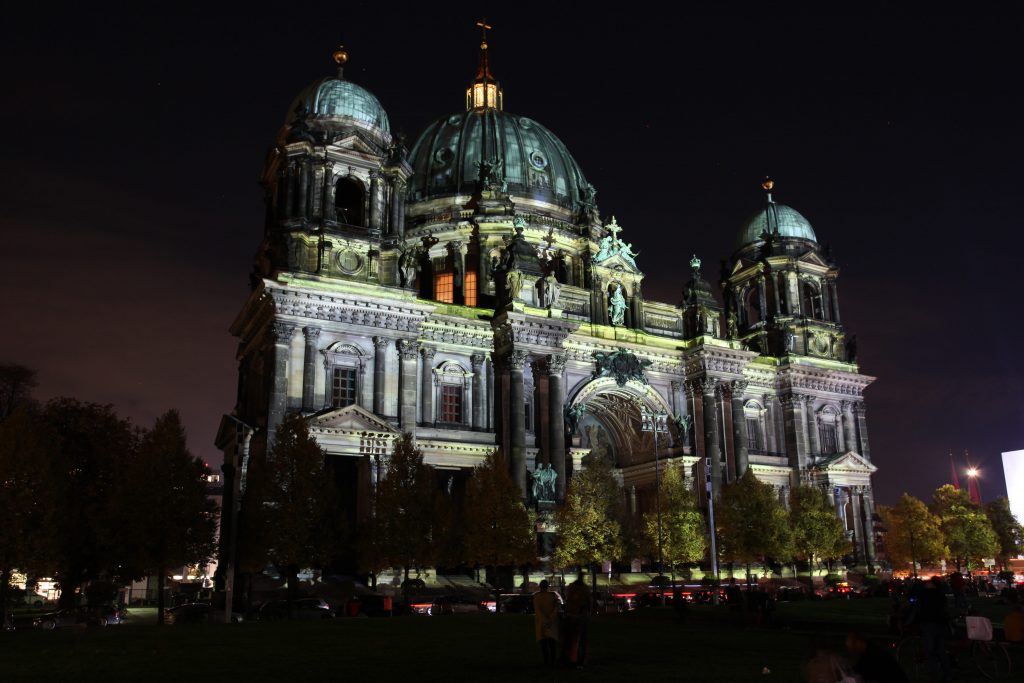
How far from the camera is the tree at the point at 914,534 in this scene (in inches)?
2827

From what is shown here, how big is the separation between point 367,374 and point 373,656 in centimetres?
3277

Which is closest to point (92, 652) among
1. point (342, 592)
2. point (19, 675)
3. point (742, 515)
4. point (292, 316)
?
point (19, 675)

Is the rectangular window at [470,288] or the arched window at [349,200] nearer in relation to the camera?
the arched window at [349,200]

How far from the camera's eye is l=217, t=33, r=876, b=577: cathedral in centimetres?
5081

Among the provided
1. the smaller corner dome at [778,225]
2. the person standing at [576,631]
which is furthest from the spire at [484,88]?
the person standing at [576,631]

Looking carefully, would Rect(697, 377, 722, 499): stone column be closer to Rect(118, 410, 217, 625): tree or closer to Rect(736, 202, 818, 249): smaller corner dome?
Rect(736, 202, 818, 249): smaller corner dome

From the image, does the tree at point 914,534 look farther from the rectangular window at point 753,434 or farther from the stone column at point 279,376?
the stone column at point 279,376

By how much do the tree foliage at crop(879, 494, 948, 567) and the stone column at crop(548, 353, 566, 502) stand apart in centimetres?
3256

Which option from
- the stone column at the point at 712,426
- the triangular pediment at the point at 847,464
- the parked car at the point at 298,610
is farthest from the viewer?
the triangular pediment at the point at 847,464

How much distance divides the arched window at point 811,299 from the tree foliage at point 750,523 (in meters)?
22.0

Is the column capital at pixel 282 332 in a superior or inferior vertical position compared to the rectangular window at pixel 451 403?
superior

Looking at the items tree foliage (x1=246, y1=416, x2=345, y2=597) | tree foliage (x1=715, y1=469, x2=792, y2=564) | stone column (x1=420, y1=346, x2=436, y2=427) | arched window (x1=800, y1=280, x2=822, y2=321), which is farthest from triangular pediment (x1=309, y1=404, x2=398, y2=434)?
arched window (x1=800, y1=280, x2=822, y2=321)

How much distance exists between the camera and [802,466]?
2687 inches

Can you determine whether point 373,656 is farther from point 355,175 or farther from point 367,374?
point 355,175
